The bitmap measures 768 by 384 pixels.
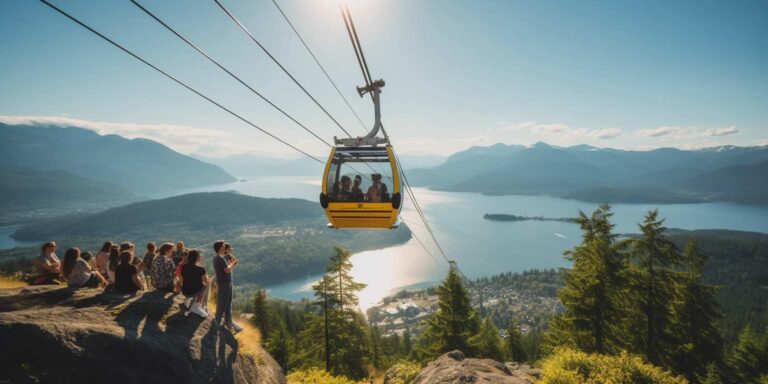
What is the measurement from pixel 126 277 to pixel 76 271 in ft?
4.72

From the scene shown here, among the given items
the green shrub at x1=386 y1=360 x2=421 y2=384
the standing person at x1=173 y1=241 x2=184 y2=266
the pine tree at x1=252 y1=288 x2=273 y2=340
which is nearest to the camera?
the standing person at x1=173 y1=241 x2=184 y2=266

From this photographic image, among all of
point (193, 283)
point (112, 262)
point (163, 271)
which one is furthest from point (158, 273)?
point (112, 262)

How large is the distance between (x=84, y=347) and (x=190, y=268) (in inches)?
105

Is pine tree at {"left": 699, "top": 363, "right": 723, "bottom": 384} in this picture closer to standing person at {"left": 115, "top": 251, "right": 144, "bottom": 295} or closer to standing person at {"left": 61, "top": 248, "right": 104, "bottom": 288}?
standing person at {"left": 115, "top": 251, "right": 144, "bottom": 295}

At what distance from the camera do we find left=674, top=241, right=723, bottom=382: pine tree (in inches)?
669

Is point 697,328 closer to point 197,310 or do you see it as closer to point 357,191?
point 357,191

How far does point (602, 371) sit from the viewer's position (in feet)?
29.5

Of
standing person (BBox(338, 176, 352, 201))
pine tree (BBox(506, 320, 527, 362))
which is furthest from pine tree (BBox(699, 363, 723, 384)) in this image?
standing person (BBox(338, 176, 352, 201))

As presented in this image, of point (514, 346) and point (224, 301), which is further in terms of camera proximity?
point (514, 346)

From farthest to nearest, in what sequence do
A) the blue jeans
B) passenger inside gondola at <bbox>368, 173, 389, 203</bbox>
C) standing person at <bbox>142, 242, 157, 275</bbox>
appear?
passenger inside gondola at <bbox>368, 173, 389, 203</bbox>, standing person at <bbox>142, 242, 157, 275</bbox>, the blue jeans

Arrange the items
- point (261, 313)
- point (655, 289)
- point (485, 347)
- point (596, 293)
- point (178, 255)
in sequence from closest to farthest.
Result: point (178, 255)
point (596, 293)
point (655, 289)
point (485, 347)
point (261, 313)

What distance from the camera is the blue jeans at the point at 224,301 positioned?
8.71 m

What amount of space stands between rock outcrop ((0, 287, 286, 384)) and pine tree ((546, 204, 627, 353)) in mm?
15115

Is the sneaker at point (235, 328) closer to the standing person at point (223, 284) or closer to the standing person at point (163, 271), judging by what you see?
the standing person at point (223, 284)
